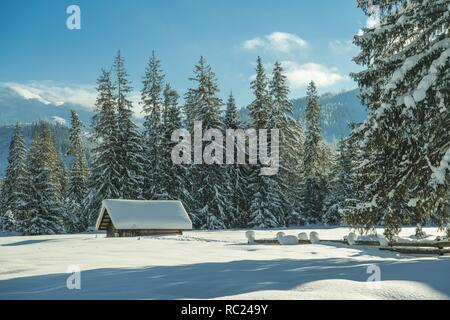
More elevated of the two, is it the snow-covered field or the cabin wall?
the snow-covered field

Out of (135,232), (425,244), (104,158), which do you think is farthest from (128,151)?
(425,244)

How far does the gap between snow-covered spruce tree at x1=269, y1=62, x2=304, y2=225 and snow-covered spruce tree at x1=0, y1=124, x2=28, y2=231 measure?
94.9 feet

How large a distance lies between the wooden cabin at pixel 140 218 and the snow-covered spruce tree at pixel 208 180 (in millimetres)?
11226

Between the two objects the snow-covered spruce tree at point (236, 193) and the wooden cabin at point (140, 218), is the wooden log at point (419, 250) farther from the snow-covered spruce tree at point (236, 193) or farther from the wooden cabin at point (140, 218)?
the snow-covered spruce tree at point (236, 193)

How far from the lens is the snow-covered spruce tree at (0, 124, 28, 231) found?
50.3 meters

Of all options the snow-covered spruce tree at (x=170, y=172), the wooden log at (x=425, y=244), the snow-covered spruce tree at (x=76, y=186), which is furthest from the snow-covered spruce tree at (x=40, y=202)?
the wooden log at (x=425, y=244)

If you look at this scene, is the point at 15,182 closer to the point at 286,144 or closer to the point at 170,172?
the point at 170,172

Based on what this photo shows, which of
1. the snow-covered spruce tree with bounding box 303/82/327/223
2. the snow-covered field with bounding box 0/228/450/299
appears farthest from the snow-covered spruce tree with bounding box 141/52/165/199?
the snow-covered field with bounding box 0/228/450/299

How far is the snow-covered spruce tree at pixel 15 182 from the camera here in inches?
1981

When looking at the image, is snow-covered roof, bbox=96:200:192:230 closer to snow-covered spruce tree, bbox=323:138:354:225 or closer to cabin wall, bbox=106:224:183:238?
cabin wall, bbox=106:224:183:238

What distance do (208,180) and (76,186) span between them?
75.7 feet

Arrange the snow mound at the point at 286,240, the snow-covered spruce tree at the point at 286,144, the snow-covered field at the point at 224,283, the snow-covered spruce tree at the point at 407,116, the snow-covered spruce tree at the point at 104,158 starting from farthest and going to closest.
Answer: the snow-covered spruce tree at the point at 286,144 < the snow-covered spruce tree at the point at 104,158 < the snow mound at the point at 286,240 < the snow-covered spruce tree at the point at 407,116 < the snow-covered field at the point at 224,283

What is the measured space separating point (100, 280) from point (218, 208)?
127ft

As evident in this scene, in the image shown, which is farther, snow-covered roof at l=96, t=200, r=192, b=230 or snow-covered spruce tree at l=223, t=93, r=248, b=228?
snow-covered spruce tree at l=223, t=93, r=248, b=228
